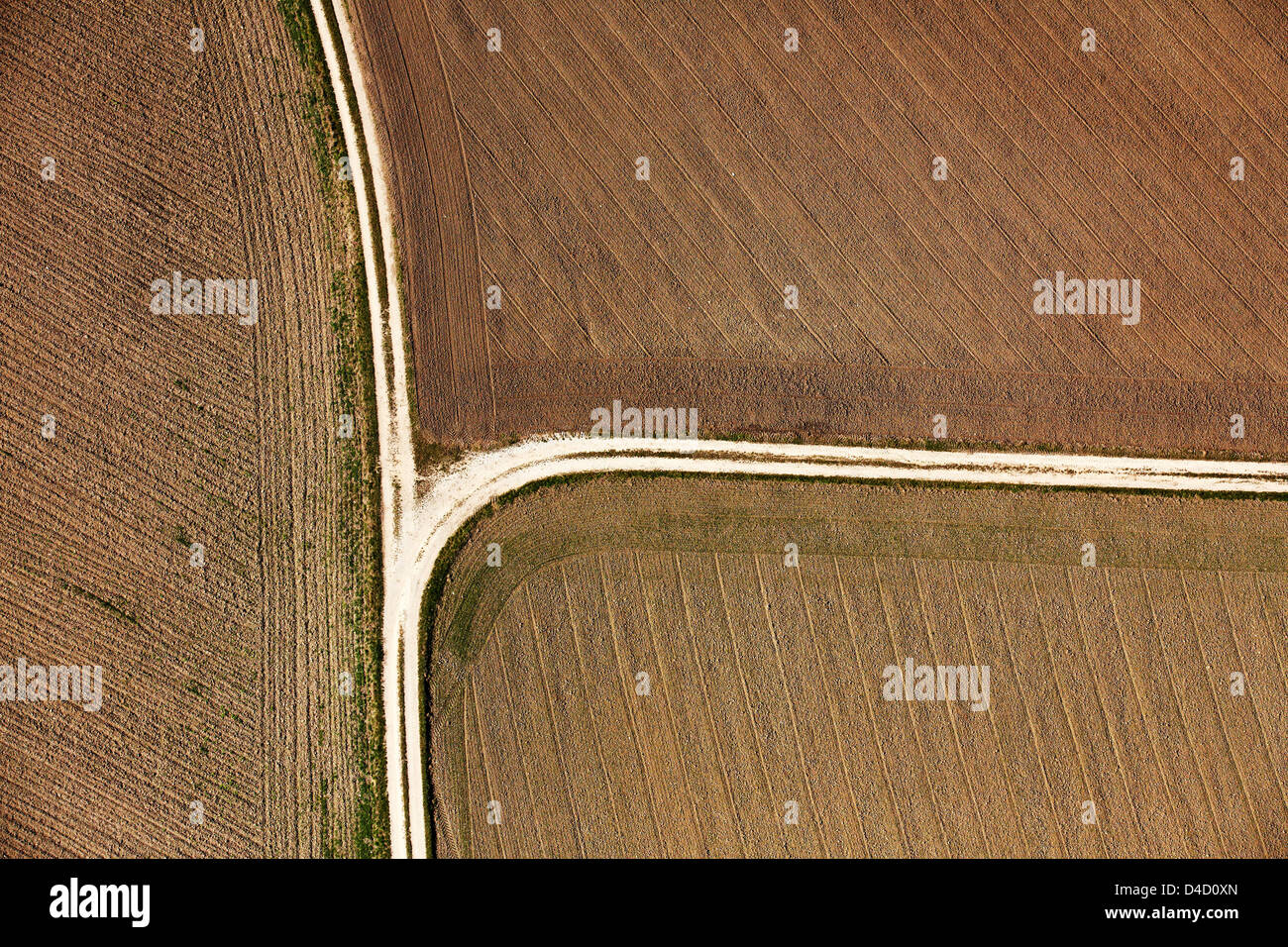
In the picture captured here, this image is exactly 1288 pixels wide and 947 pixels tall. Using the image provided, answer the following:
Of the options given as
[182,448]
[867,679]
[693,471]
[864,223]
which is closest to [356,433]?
[182,448]

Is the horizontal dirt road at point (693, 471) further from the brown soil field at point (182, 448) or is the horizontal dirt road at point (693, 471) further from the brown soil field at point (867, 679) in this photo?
the brown soil field at point (182, 448)

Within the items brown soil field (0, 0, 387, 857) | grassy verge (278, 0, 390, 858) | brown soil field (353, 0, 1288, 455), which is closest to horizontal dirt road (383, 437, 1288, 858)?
grassy verge (278, 0, 390, 858)

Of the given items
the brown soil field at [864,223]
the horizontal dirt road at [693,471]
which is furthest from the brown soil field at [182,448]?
the brown soil field at [864,223]

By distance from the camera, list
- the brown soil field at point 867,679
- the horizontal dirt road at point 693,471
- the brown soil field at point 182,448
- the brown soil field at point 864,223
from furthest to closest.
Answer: the brown soil field at point 864,223 → the horizontal dirt road at point 693,471 → the brown soil field at point 182,448 → the brown soil field at point 867,679

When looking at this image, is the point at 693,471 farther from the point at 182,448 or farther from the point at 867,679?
the point at 182,448

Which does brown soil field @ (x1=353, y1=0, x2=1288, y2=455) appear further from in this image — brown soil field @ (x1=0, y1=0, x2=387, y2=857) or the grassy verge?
brown soil field @ (x1=0, y1=0, x2=387, y2=857)
